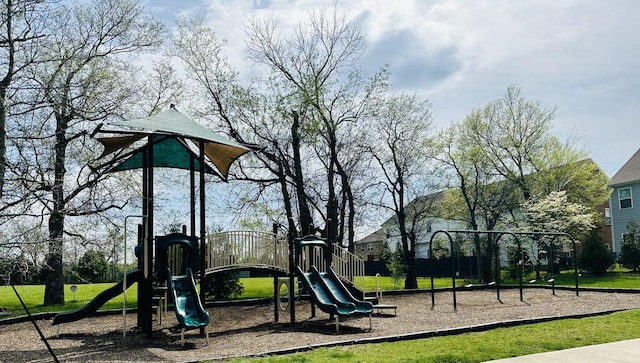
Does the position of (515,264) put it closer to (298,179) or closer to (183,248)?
(298,179)

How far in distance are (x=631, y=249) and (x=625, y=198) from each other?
258 inches

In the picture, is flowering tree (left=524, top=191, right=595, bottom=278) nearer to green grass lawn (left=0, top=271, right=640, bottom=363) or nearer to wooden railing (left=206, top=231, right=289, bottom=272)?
green grass lawn (left=0, top=271, right=640, bottom=363)

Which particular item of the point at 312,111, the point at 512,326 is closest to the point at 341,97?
the point at 312,111

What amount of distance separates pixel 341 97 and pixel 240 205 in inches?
227

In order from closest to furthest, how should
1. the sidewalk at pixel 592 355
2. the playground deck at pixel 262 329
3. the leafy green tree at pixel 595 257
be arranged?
1. the sidewalk at pixel 592 355
2. the playground deck at pixel 262 329
3. the leafy green tree at pixel 595 257

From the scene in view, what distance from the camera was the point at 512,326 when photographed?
34.5ft

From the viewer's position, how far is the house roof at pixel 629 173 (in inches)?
1302

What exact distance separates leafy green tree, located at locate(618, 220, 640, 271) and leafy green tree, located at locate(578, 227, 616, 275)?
3.07ft

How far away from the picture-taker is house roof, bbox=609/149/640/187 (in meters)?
33.1

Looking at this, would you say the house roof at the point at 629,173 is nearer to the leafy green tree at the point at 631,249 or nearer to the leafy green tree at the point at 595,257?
the leafy green tree at the point at 631,249

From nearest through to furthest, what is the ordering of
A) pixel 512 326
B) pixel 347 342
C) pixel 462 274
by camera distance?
pixel 347 342, pixel 512 326, pixel 462 274

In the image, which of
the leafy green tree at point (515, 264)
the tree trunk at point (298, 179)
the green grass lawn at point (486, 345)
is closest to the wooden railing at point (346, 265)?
the tree trunk at point (298, 179)

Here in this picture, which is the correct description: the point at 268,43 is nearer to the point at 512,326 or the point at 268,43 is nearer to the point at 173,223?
the point at 173,223

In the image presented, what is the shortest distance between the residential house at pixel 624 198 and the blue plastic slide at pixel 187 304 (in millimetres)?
29549
